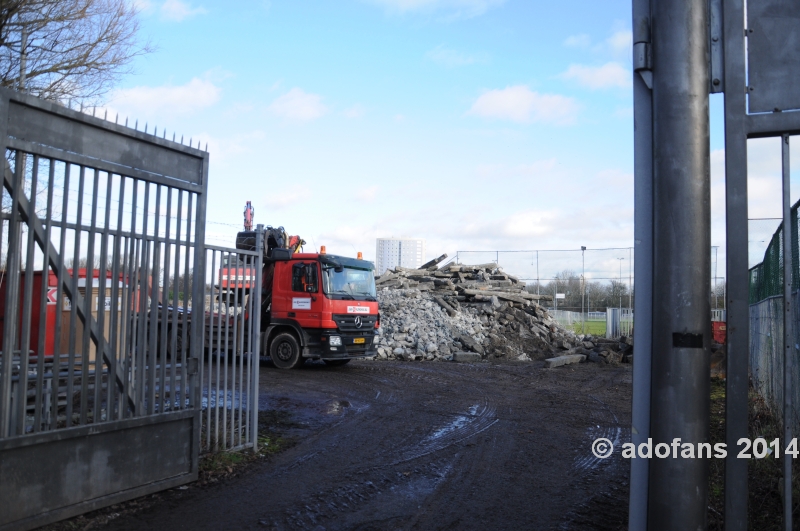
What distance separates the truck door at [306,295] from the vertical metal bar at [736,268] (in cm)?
1308

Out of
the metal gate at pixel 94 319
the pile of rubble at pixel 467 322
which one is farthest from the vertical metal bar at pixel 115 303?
the pile of rubble at pixel 467 322

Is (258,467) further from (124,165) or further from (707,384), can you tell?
(707,384)

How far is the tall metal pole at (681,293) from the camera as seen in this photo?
320 cm

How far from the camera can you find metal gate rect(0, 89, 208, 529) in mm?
4754

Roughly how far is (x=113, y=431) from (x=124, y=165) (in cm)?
223

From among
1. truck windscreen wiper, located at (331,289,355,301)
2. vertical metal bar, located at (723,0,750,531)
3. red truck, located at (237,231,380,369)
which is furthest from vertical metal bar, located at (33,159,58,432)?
truck windscreen wiper, located at (331,289,355,301)

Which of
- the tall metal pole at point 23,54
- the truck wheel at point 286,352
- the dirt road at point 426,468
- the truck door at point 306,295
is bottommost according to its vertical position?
the dirt road at point 426,468

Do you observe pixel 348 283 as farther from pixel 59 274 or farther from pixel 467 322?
pixel 59 274

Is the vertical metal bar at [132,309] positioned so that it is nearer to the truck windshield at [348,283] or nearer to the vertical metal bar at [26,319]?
the vertical metal bar at [26,319]

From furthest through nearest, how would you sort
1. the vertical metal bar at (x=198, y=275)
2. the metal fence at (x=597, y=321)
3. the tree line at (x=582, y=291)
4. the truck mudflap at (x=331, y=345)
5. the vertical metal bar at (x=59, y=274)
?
the tree line at (x=582, y=291) → the metal fence at (x=597, y=321) → the truck mudflap at (x=331, y=345) → the vertical metal bar at (x=198, y=275) → the vertical metal bar at (x=59, y=274)

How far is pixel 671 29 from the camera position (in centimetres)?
335

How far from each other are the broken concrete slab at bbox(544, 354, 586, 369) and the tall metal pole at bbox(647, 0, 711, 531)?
16043 mm

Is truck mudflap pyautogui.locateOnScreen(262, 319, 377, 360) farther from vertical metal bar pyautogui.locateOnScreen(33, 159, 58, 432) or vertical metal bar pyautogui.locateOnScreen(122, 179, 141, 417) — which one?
vertical metal bar pyautogui.locateOnScreen(33, 159, 58, 432)

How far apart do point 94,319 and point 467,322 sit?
19.3 metres
